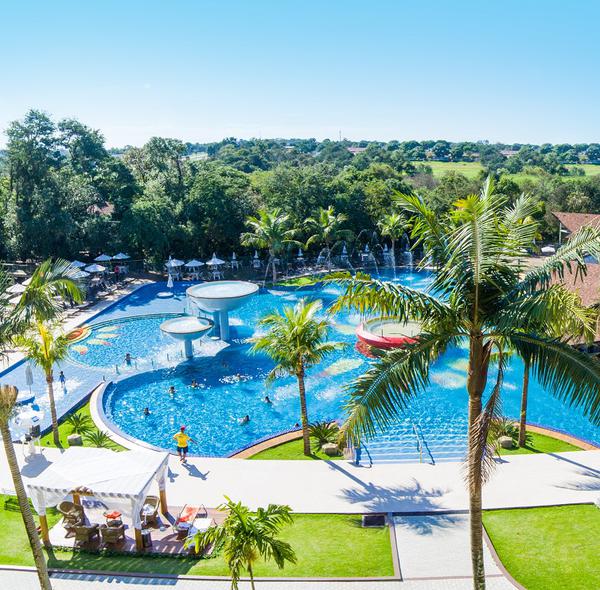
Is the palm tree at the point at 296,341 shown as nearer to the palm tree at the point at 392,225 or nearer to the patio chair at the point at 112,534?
the patio chair at the point at 112,534

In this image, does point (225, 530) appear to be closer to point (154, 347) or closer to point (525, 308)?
point (525, 308)

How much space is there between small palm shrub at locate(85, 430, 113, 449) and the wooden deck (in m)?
3.76

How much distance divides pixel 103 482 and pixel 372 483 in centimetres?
675

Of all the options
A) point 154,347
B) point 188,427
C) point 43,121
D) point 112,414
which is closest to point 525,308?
point 188,427

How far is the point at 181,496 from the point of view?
14648mm

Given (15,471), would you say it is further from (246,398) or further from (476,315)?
(246,398)

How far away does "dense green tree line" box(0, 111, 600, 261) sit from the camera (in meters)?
38.8

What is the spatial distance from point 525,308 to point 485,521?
7549 mm

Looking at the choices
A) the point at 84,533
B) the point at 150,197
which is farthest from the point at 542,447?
the point at 150,197

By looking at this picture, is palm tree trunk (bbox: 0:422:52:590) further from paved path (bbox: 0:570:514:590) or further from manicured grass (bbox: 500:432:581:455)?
manicured grass (bbox: 500:432:581:455)

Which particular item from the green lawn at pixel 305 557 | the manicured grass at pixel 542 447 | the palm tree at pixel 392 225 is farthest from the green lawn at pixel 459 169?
the green lawn at pixel 305 557

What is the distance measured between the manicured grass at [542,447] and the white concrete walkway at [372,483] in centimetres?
69

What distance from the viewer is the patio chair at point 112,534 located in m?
12.5

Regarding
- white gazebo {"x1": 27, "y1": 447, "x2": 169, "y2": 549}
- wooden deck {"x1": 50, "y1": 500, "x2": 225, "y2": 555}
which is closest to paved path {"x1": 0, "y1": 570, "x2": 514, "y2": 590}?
wooden deck {"x1": 50, "y1": 500, "x2": 225, "y2": 555}
